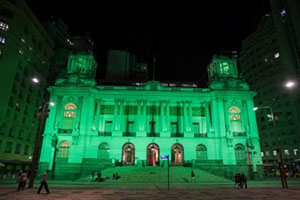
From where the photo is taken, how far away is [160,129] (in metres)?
42.7

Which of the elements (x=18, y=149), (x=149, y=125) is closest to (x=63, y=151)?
(x=18, y=149)

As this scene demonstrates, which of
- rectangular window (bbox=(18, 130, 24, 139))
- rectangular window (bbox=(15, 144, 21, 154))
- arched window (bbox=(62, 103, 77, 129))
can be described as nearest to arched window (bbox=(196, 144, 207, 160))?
arched window (bbox=(62, 103, 77, 129))

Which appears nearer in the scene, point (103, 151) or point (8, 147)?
point (103, 151)

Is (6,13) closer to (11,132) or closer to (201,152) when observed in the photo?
(11,132)

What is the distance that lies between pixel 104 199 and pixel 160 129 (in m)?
30.9

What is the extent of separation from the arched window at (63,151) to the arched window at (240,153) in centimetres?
3346

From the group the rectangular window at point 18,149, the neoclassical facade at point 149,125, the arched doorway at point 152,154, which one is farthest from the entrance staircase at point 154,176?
the rectangular window at point 18,149

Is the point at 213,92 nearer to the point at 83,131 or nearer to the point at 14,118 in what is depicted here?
the point at 83,131

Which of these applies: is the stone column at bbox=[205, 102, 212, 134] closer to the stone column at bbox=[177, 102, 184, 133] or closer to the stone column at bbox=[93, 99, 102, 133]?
the stone column at bbox=[177, 102, 184, 133]

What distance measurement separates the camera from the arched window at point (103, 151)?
39781 mm

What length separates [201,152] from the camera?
4106 cm

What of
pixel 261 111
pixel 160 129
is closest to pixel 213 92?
pixel 160 129

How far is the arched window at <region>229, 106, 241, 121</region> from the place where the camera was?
4262 cm

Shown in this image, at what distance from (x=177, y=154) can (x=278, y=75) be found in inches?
1725
